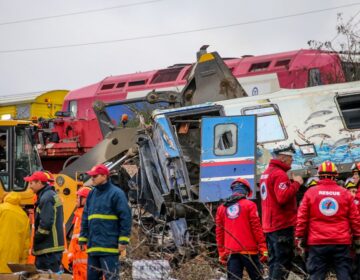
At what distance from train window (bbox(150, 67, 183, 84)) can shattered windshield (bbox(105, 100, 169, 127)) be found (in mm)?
8577

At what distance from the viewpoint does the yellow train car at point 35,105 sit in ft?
101

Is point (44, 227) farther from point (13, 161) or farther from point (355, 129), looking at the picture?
point (355, 129)

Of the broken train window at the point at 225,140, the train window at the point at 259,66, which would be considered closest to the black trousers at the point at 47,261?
the broken train window at the point at 225,140

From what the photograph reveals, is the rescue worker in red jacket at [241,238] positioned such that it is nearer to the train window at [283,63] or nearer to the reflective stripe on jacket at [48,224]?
the reflective stripe on jacket at [48,224]

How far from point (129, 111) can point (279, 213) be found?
8.87m

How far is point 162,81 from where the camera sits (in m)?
27.2

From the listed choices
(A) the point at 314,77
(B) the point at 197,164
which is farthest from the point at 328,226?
(A) the point at 314,77

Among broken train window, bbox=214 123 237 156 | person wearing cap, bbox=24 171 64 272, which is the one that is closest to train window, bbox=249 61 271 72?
broken train window, bbox=214 123 237 156

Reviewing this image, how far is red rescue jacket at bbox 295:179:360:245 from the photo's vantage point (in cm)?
822

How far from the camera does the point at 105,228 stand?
9.17 meters

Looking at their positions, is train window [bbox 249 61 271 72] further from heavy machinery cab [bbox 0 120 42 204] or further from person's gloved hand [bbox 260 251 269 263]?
person's gloved hand [bbox 260 251 269 263]

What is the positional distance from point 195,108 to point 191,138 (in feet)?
1.75

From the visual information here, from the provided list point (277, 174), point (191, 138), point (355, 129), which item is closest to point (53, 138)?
point (191, 138)

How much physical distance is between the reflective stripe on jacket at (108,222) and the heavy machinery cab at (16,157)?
461 centimetres
